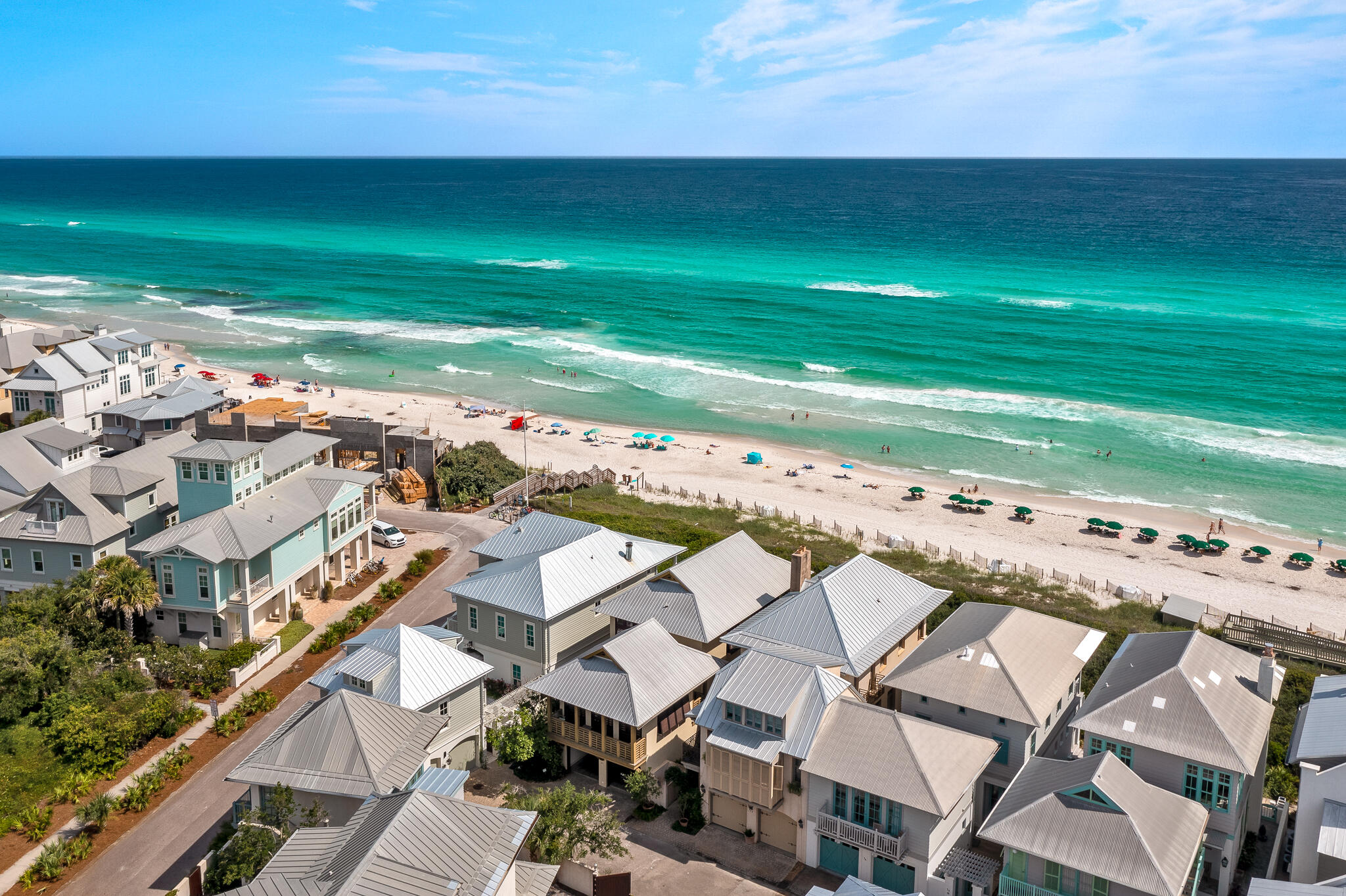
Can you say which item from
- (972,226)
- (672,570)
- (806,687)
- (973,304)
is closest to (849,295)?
(973,304)

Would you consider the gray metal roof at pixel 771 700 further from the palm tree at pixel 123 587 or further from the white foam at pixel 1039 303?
the white foam at pixel 1039 303

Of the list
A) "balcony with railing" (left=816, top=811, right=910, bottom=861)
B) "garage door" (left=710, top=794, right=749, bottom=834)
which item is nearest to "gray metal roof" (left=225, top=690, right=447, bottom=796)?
"garage door" (left=710, top=794, right=749, bottom=834)

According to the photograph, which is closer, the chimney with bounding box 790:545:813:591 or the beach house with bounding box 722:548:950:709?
the beach house with bounding box 722:548:950:709

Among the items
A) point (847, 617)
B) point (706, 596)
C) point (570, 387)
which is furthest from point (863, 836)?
point (570, 387)

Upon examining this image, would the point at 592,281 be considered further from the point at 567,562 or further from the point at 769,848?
the point at 769,848

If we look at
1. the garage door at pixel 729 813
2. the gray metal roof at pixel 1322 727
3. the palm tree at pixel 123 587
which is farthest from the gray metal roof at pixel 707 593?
the gray metal roof at pixel 1322 727

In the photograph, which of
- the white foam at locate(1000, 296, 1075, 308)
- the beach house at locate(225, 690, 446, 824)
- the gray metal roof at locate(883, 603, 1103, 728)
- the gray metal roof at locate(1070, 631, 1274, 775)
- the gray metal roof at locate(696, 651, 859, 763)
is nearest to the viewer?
the beach house at locate(225, 690, 446, 824)

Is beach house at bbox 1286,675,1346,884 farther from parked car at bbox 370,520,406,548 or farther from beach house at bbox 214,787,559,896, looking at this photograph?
parked car at bbox 370,520,406,548

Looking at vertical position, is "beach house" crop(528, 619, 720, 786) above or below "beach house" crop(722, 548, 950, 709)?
below
